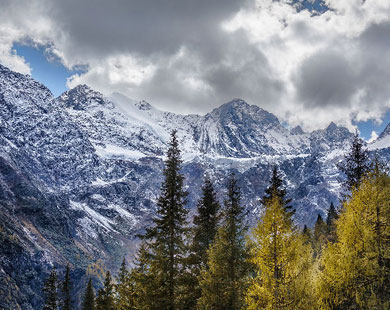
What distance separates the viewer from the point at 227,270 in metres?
22.9

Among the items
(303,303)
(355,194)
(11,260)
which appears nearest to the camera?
(303,303)

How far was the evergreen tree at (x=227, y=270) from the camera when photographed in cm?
2159

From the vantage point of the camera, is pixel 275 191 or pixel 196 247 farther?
pixel 196 247

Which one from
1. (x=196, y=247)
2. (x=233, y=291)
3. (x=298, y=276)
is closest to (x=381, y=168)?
(x=298, y=276)

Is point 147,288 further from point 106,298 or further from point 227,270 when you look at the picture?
point 106,298

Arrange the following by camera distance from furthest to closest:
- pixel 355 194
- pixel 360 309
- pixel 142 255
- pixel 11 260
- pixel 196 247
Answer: pixel 11 260
pixel 196 247
pixel 142 255
pixel 355 194
pixel 360 309

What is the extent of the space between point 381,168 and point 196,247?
49.9ft

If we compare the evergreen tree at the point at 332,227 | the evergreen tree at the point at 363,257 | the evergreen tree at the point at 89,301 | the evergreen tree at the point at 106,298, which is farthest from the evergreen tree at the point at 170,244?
the evergreen tree at the point at 89,301

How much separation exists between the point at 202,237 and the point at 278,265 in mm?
12550

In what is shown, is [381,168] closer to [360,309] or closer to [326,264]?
[326,264]

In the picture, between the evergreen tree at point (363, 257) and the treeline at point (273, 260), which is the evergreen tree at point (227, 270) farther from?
the evergreen tree at point (363, 257)

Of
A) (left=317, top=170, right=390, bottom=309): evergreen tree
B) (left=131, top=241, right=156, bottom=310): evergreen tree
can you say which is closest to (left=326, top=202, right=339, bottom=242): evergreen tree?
(left=317, top=170, right=390, bottom=309): evergreen tree

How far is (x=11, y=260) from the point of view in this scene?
640 ft

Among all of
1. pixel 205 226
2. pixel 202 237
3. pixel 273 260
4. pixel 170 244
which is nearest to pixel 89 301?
pixel 202 237
